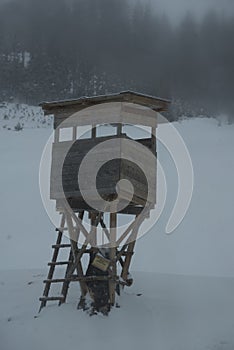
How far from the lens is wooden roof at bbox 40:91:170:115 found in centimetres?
1324

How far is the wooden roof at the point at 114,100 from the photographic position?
13242 millimetres

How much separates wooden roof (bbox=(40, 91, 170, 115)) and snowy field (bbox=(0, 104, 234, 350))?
166 inches

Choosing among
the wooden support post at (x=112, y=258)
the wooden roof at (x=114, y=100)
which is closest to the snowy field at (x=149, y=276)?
the wooden support post at (x=112, y=258)

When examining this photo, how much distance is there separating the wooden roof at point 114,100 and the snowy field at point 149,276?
13.9 feet

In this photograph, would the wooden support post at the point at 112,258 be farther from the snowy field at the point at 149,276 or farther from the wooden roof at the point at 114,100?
the wooden roof at the point at 114,100

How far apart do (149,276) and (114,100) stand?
4.80 meters

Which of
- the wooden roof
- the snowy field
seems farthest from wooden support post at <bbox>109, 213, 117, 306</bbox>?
the wooden roof

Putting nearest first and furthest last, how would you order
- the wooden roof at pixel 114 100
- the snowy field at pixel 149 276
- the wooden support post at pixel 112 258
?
the snowy field at pixel 149 276
the wooden support post at pixel 112 258
the wooden roof at pixel 114 100

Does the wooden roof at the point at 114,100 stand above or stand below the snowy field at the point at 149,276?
above

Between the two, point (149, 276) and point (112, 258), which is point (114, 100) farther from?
point (149, 276)

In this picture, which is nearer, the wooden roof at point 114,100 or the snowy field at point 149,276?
the snowy field at point 149,276

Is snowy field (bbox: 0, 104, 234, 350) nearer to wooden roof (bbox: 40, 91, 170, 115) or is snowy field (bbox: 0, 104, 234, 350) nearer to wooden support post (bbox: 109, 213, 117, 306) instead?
wooden support post (bbox: 109, 213, 117, 306)

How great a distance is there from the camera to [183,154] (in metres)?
27.2

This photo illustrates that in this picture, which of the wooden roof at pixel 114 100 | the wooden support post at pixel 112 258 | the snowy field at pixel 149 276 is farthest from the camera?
the wooden roof at pixel 114 100
